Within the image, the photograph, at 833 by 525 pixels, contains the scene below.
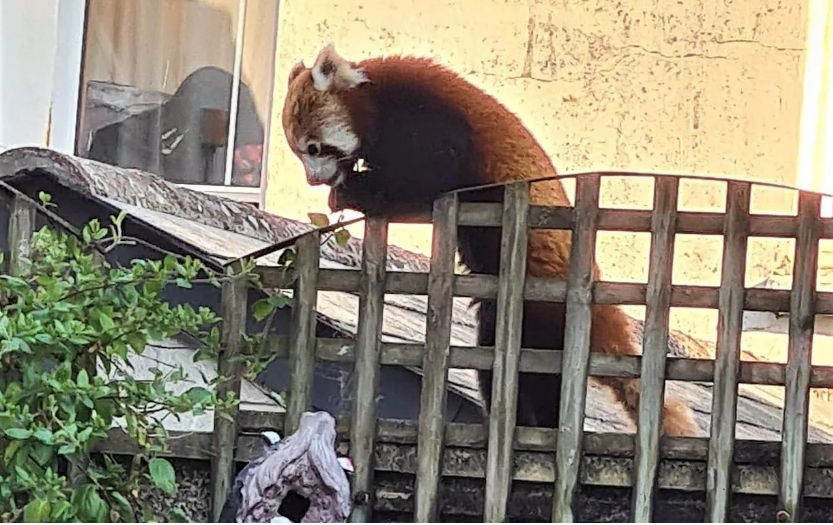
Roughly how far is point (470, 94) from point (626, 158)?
0.65 meters

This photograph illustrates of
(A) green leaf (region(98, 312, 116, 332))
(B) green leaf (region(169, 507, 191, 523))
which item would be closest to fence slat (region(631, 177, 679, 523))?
(B) green leaf (region(169, 507, 191, 523))

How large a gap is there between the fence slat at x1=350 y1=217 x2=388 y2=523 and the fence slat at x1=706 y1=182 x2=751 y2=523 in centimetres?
70

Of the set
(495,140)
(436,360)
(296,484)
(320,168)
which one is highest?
(495,140)

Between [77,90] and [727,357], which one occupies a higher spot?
[77,90]

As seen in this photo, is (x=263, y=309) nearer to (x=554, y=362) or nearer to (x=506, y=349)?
(x=506, y=349)

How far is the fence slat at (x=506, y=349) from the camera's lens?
2.22m

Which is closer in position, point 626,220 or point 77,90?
point 626,220

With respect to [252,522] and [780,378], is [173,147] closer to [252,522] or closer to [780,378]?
[252,522]

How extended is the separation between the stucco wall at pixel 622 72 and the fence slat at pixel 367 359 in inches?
32.1

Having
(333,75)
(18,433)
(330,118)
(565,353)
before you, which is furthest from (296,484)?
(333,75)

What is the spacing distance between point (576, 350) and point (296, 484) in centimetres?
64

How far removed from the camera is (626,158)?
3088 millimetres

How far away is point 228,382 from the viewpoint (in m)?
2.21

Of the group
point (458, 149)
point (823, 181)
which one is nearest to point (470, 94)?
point (458, 149)
